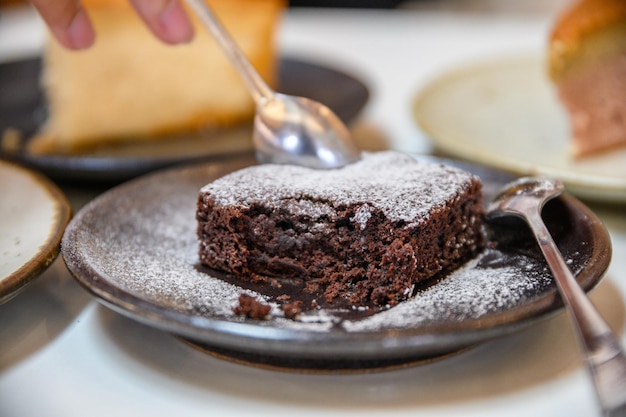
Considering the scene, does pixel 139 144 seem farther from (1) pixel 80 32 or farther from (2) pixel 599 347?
(2) pixel 599 347

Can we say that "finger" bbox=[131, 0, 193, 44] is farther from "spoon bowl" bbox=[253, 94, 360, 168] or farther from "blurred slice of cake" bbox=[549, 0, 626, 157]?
"blurred slice of cake" bbox=[549, 0, 626, 157]

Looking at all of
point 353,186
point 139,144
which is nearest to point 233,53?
point 353,186

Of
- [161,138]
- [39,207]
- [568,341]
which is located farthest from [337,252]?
[161,138]

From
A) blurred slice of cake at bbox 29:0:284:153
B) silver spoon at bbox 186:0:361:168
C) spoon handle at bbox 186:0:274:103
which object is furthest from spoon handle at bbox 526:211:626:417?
blurred slice of cake at bbox 29:0:284:153

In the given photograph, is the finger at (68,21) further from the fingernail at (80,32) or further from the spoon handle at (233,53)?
the spoon handle at (233,53)

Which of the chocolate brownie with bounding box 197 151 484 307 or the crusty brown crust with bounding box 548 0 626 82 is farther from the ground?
the crusty brown crust with bounding box 548 0 626 82

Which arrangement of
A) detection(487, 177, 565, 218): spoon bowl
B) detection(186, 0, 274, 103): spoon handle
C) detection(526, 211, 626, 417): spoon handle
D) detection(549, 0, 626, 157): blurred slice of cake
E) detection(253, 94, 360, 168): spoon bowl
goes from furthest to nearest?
1. detection(549, 0, 626, 157): blurred slice of cake
2. detection(186, 0, 274, 103): spoon handle
3. detection(253, 94, 360, 168): spoon bowl
4. detection(487, 177, 565, 218): spoon bowl
5. detection(526, 211, 626, 417): spoon handle
